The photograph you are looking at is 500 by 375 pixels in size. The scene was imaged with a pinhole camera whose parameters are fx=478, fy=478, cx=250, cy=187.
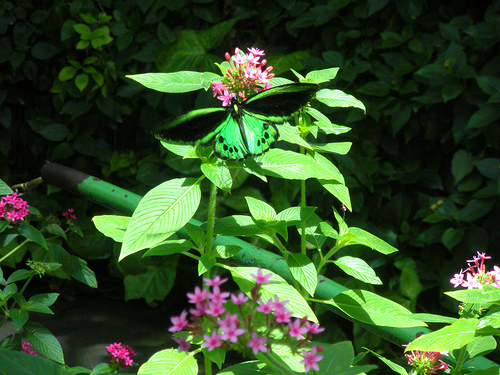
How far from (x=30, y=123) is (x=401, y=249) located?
1.93 metres

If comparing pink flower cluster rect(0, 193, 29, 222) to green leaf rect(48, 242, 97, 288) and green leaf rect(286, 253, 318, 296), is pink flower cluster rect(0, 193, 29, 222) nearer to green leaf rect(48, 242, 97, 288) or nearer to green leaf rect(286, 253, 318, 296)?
green leaf rect(48, 242, 97, 288)

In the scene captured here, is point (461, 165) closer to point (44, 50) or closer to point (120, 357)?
point (120, 357)

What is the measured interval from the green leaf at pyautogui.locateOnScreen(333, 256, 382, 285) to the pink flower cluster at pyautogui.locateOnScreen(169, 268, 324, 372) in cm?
26

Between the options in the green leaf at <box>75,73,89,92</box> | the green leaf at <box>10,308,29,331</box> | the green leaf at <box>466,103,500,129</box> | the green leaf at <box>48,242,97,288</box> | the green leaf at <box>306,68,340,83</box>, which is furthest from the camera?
the green leaf at <box>75,73,89,92</box>

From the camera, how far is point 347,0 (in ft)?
6.11

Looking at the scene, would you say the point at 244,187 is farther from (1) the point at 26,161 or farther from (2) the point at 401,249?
(1) the point at 26,161

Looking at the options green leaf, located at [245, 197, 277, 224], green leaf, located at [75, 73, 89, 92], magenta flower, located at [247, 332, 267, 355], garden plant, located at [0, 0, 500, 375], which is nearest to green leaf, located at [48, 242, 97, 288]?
garden plant, located at [0, 0, 500, 375]

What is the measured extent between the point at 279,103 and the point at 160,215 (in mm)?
187

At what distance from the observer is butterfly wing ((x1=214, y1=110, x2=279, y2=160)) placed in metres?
0.54

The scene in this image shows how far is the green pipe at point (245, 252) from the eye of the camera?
65 cm

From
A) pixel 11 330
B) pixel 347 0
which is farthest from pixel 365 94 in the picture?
pixel 11 330

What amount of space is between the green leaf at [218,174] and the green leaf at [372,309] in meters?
0.24

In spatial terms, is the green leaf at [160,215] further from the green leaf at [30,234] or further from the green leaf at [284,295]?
the green leaf at [30,234]

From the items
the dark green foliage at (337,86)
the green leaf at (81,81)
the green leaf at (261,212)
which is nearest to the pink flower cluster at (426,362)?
the green leaf at (261,212)
